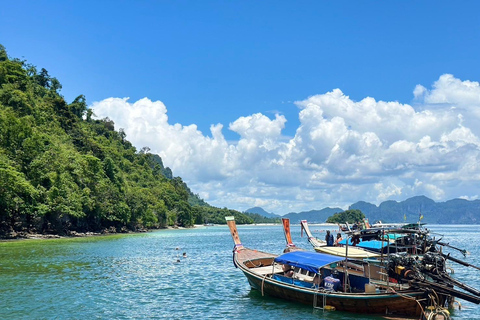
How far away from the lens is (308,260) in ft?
73.7

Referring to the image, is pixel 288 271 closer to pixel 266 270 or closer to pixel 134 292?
pixel 266 270

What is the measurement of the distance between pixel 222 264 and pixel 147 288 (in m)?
14.8


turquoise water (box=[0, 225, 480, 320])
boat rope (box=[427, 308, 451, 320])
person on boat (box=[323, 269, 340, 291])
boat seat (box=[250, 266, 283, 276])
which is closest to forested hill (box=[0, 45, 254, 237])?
turquoise water (box=[0, 225, 480, 320])

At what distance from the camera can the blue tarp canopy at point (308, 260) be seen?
21594mm

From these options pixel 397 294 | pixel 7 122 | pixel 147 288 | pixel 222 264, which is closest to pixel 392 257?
pixel 397 294

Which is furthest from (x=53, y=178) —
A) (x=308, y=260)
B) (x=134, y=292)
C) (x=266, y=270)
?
(x=308, y=260)

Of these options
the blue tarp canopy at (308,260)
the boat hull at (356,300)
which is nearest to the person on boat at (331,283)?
the boat hull at (356,300)

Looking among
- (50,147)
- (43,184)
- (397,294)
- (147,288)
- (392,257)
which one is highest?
(50,147)

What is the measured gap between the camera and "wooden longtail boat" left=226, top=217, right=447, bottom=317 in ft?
61.2

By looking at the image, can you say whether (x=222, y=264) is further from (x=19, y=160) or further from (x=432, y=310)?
(x=19, y=160)

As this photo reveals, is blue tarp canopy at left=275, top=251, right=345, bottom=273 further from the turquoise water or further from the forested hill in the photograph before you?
the forested hill

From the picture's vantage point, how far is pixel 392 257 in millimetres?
20969

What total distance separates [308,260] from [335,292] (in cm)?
274

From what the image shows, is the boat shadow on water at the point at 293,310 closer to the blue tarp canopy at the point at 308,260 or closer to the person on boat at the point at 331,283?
the person on boat at the point at 331,283
